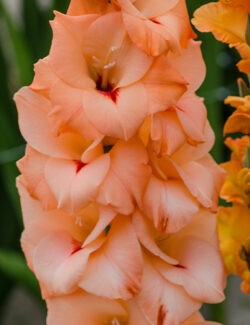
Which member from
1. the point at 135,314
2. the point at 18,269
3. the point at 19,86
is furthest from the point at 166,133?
the point at 19,86

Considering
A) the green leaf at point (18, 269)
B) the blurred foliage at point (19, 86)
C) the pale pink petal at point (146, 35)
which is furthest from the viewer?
the blurred foliage at point (19, 86)

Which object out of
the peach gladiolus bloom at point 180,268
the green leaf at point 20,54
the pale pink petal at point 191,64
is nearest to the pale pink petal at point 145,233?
the peach gladiolus bloom at point 180,268

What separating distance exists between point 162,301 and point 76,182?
105mm

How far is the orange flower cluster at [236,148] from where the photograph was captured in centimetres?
59

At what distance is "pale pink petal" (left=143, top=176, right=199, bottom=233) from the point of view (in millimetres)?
571

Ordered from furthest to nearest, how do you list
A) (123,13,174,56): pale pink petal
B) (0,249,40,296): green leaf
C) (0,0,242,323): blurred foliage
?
(0,0,242,323): blurred foliage < (0,249,40,296): green leaf < (123,13,174,56): pale pink petal

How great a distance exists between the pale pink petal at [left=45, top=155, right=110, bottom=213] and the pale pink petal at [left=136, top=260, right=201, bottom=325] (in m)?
0.08

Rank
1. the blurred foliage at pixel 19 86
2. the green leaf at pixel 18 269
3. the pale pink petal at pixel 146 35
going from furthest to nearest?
the blurred foliage at pixel 19 86 → the green leaf at pixel 18 269 → the pale pink petal at pixel 146 35

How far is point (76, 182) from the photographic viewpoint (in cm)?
56

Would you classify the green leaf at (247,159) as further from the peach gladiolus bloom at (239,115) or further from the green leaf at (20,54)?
the green leaf at (20,54)

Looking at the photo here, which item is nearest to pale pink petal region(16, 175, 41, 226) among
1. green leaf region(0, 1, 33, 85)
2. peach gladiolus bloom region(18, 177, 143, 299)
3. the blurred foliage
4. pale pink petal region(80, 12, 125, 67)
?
peach gladiolus bloom region(18, 177, 143, 299)

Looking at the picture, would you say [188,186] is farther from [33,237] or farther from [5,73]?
[5,73]

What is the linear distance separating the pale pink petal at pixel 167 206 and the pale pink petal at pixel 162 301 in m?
0.04

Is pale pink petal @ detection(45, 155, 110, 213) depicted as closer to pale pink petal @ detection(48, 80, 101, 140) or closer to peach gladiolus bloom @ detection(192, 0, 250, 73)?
pale pink petal @ detection(48, 80, 101, 140)
